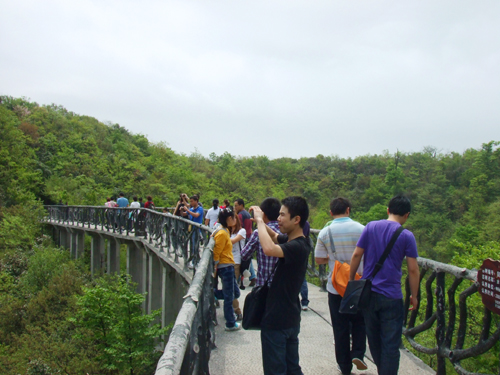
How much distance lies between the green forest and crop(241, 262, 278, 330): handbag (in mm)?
5392

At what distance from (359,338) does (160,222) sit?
969 cm

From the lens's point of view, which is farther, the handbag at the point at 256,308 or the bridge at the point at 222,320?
the handbag at the point at 256,308

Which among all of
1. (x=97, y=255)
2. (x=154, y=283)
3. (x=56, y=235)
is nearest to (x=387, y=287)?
(x=154, y=283)

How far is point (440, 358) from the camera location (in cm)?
362

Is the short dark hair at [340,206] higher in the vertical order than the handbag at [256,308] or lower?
higher

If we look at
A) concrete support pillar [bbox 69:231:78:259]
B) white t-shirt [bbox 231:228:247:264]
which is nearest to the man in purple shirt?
white t-shirt [bbox 231:228:247:264]

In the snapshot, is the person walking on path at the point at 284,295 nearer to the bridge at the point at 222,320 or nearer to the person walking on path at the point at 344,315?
the bridge at the point at 222,320

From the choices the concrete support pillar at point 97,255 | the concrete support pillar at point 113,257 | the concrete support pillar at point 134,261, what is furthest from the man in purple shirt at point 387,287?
the concrete support pillar at point 97,255

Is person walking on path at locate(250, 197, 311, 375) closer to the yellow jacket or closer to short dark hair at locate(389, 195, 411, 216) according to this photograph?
short dark hair at locate(389, 195, 411, 216)

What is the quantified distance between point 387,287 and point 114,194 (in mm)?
40493

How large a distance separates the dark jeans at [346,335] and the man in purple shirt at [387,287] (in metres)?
0.57

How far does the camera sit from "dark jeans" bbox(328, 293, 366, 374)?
3.92 metres

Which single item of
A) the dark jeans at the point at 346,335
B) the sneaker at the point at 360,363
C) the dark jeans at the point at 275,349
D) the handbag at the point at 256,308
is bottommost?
the sneaker at the point at 360,363

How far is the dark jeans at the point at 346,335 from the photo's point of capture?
3922 mm
